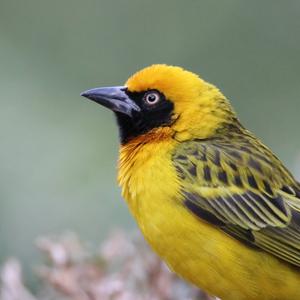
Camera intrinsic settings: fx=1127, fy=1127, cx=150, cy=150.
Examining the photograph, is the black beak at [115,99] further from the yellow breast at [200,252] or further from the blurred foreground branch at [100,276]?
the blurred foreground branch at [100,276]

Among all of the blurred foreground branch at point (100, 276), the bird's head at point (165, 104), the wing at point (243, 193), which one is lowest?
the blurred foreground branch at point (100, 276)

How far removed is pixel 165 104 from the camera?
219 inches

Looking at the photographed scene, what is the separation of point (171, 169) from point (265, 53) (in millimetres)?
→ 5099

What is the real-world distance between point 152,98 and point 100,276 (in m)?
0.95

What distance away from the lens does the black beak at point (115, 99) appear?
562 cm

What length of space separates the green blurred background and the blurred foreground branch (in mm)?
2180

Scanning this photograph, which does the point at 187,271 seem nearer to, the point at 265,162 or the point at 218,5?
the point at 265,162

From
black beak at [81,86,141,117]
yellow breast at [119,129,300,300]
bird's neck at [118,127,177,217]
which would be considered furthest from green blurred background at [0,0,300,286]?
yellow breast at [119,129,300,300]

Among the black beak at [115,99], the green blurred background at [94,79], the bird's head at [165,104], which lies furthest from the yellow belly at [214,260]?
the green blurred background at [94,79]

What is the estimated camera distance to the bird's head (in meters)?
5.52

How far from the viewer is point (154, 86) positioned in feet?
18.4

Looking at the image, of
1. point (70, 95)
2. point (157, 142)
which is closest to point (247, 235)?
point (157, 142)

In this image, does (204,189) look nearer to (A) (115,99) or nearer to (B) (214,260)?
(B) (214,260)

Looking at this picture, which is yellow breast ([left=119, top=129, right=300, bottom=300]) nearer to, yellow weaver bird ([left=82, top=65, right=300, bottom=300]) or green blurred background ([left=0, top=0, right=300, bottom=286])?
yellow weaver bird ([left=82, top=65, right=300, bottom=300])
